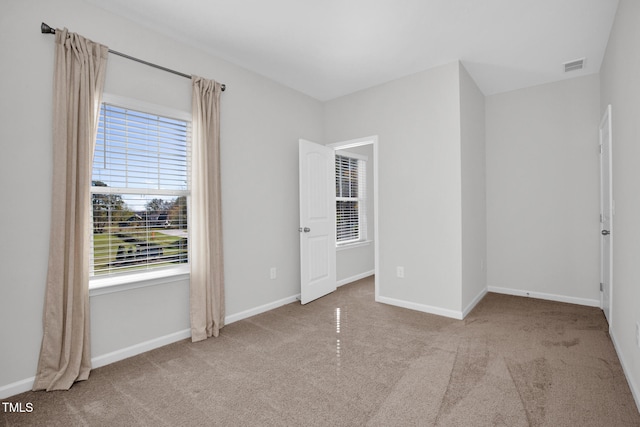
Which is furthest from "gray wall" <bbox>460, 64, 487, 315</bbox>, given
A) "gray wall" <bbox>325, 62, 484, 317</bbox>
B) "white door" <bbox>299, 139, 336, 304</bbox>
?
"white door" <bbox>299, 139, 336, 304</bbox>

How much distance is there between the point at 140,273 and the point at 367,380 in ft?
6.92

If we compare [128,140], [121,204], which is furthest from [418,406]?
[128,140]

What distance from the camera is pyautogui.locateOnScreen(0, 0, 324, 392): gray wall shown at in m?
2.06

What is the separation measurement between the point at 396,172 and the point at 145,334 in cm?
312

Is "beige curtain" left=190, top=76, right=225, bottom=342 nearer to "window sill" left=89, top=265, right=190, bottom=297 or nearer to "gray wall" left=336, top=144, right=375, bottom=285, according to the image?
"window sill" left=89, top=265, right=190, bottom=297

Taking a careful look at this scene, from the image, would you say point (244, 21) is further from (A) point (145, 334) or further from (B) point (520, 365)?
(B) point (520, 365)

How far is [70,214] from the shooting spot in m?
2.22

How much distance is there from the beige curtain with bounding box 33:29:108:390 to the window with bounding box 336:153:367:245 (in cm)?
347

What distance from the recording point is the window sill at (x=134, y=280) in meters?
2.43

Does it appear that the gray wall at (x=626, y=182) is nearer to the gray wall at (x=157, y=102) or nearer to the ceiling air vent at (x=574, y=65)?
the ceiling air vent at (x=574, y=65)

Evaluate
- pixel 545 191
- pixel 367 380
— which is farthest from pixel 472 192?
pixel 367 380

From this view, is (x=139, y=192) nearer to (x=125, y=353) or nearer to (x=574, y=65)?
(x=125, y=353)

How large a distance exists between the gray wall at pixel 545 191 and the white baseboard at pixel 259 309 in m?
2.85

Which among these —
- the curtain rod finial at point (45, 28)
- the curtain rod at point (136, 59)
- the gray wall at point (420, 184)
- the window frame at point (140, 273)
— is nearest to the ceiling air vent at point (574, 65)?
the gray wall at point (420, 184)
